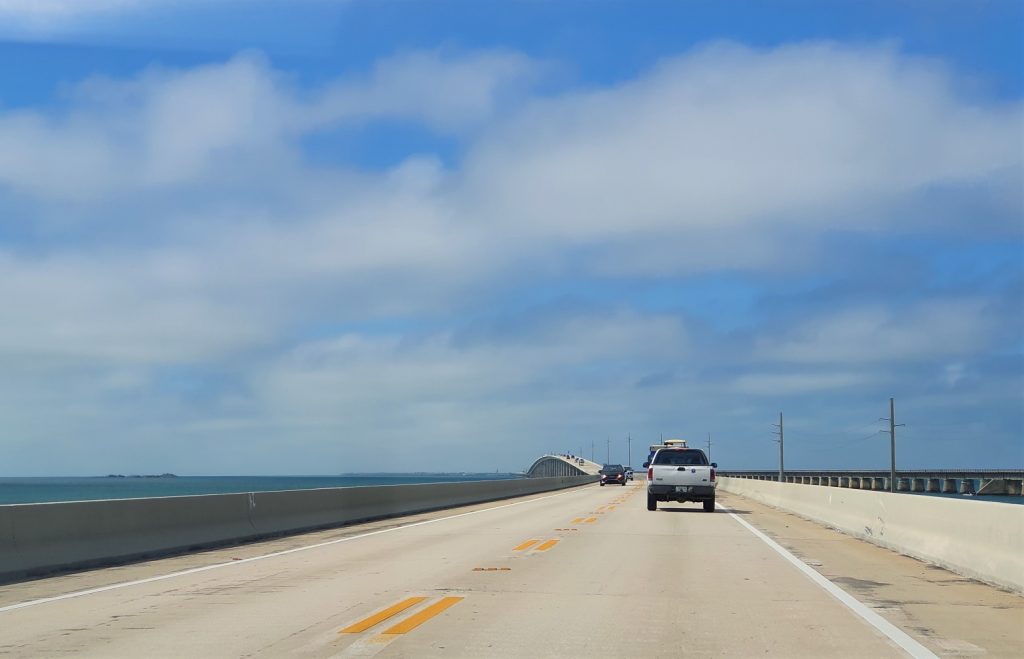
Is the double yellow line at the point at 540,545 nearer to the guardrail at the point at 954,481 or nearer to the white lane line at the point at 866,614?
the white lane line at the point at 866,614

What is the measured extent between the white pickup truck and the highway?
11969mm

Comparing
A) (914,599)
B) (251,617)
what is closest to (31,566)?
(251,617)

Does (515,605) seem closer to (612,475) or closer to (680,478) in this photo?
(680,478)

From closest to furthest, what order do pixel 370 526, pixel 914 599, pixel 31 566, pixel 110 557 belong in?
pixel 914 599
pixel 31 566
pixel 110 557
pixel 370 526

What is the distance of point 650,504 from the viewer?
32.2m

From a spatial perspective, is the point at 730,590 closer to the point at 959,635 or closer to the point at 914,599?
the point at 914,599

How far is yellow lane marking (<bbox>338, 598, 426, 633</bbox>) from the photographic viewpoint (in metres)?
9.50

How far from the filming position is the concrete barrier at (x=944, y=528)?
42.3 feet

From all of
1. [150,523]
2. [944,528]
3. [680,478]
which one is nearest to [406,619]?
[150,523]

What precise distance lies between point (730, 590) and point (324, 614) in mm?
4912

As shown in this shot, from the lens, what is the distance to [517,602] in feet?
37.0

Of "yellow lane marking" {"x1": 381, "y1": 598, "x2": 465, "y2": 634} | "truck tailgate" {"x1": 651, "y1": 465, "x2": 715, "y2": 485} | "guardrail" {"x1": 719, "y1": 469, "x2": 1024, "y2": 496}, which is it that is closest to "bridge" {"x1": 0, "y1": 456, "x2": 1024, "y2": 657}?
"yellow lane marking" {"x1": 381, "y1": 598, "x2": 465, "y2": 634}

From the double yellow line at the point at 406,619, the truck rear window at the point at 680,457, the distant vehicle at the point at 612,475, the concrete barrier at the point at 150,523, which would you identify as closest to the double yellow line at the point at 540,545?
the concrete barrier at the point at 150,523

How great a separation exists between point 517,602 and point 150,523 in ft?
28.2
